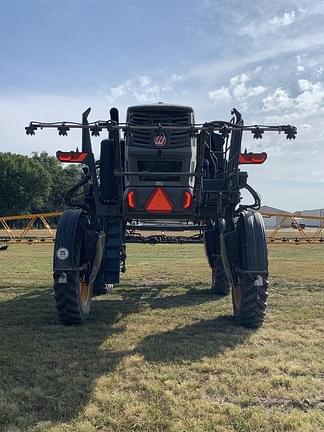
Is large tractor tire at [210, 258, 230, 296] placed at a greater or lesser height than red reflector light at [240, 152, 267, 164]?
lesser

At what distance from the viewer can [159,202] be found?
223 inches

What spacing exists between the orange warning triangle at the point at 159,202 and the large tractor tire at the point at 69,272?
1.17 m

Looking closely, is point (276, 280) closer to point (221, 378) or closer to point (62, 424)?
point (221, 378)

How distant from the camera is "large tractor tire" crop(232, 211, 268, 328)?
5.98 metres

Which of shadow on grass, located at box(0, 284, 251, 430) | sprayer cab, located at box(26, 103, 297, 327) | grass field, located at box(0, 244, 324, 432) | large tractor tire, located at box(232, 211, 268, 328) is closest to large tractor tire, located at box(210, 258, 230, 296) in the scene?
grass field, located at box(0, 244, 324, 432)

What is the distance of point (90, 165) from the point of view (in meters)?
6.64

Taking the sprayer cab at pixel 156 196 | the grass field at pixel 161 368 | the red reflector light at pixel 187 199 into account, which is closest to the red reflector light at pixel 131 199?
the sprayer cab at pixel 156 196

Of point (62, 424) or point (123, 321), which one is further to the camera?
point (123, 321)

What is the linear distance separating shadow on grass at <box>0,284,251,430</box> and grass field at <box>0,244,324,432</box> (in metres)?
0.01

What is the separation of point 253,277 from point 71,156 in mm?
2786

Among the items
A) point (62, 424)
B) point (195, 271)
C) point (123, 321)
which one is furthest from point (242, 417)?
point (195, 271)

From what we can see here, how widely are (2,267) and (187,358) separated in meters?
9.37

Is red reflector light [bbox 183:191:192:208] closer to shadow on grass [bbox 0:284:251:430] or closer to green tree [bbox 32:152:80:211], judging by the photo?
shadow on grass [bbox 0:284:251:430]

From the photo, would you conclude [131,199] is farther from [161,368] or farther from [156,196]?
[161,368]
